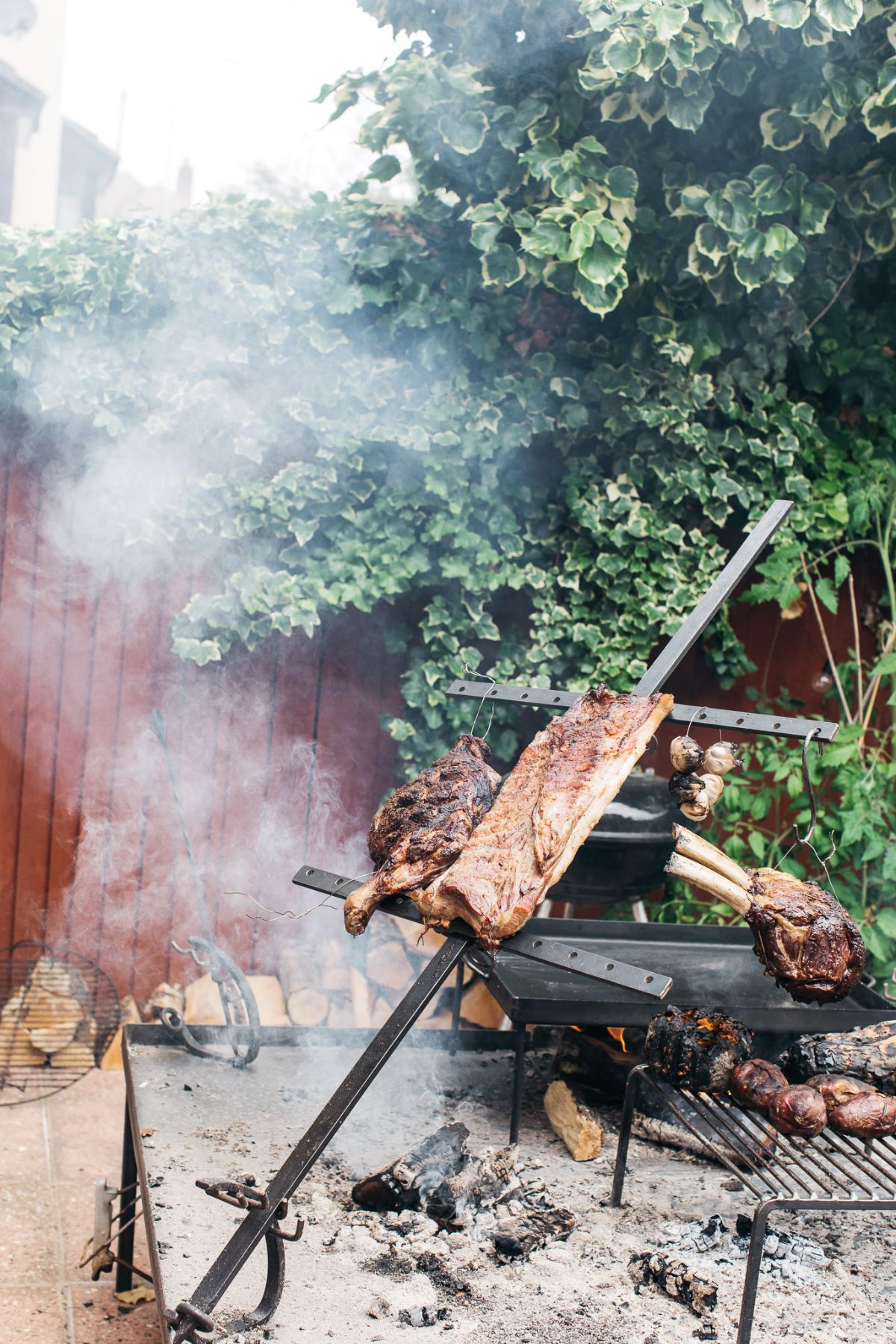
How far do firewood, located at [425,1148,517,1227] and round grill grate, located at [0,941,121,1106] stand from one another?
9.02 feet

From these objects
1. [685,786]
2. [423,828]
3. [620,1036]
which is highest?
[685,786]

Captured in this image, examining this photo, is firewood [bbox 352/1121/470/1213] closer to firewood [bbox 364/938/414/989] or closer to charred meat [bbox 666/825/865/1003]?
charred meat [bbox 666/825/865/1003]

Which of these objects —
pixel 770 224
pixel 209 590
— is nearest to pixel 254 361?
pixel 209 590

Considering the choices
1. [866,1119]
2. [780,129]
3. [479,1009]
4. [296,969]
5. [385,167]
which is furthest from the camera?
[479,1009]

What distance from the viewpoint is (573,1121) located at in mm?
3525

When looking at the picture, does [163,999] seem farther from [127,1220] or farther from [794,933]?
[794,933]

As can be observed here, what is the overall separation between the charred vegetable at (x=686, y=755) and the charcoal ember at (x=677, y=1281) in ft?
4.28

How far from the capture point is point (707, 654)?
5.71 meters

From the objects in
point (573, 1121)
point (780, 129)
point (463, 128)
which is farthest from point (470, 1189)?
point (780, 129)

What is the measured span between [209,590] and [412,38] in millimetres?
2869

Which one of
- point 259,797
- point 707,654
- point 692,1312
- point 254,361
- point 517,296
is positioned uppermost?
point 517,296

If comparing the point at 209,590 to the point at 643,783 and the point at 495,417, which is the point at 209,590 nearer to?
the point at 495,417

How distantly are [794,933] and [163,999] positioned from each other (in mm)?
3716

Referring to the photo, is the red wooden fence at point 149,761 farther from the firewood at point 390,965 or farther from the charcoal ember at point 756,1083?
the charcoal ember at point 756,1083
